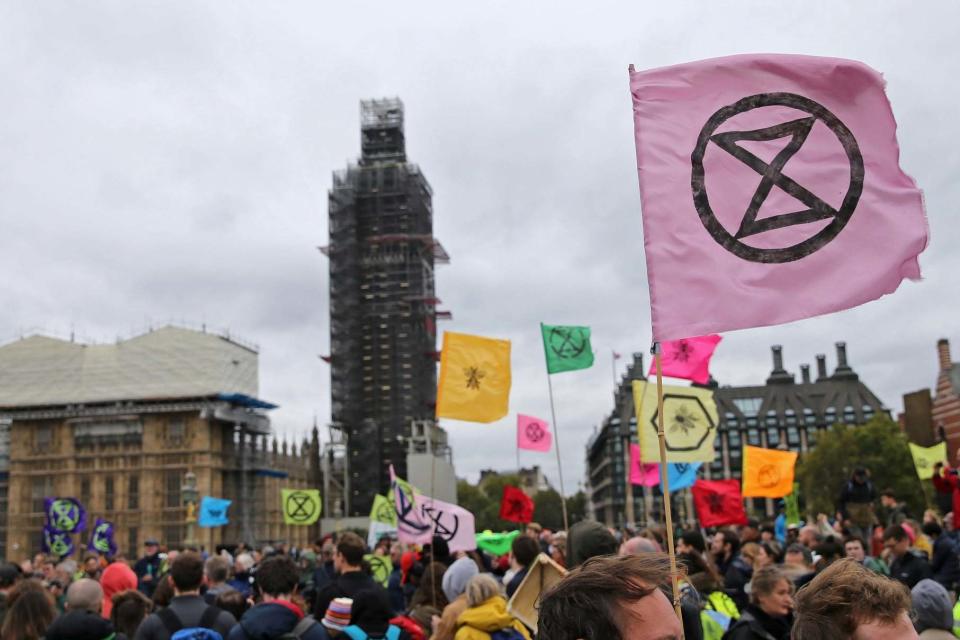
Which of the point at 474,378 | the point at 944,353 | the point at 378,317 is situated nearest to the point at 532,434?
the point at 474,378

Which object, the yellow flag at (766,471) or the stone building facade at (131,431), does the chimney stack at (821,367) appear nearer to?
the stone building facade at (131,431)

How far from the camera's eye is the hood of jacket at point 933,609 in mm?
5305

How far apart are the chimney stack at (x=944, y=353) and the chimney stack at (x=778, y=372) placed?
55.8 meters

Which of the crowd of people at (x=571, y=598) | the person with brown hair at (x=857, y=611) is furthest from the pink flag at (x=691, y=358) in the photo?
the person with brown hair at (x=857, y=611)

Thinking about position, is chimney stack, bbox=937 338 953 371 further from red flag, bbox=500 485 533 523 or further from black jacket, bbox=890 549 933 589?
black jacket, bbox=890 549 933 589

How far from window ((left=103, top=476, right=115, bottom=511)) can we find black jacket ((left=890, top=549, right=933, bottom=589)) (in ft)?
256

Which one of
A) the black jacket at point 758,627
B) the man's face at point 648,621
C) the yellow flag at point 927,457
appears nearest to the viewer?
the man's face at point 648,621

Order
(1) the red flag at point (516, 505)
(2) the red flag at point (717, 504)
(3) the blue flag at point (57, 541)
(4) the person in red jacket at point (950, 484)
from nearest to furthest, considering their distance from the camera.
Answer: (4) the person in red jacket at point (950, 484), (2) the red flag at point (717, 504), (1) the red flag at point (516, 505), (3) the blue flag at point (57, 541)

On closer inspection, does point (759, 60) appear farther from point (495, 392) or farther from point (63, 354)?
point (63, 354)

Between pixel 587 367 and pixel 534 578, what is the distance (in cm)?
1058

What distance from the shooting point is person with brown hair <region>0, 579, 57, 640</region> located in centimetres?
562

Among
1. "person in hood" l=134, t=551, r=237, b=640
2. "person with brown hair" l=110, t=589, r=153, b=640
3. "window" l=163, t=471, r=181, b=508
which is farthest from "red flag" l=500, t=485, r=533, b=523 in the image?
"window" l=163, t=471, r=181, b=508

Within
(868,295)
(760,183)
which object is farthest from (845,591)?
(760,183)

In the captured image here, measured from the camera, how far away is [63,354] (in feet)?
268
